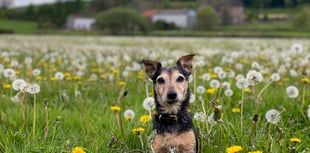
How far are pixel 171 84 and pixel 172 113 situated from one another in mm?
283

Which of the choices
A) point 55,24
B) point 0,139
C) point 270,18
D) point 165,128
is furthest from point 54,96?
point 270,18

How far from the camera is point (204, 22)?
263ft

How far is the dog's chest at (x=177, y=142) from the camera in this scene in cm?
320

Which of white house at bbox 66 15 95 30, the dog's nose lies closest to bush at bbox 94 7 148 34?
white house at bbox 66 15 95 30

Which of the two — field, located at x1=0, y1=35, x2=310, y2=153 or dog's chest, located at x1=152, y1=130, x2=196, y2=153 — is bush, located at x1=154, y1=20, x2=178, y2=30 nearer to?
field, located at x1=0, y1=35, x2=310, y2=153

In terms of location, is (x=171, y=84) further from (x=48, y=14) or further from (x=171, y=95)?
(x=48, y=14)

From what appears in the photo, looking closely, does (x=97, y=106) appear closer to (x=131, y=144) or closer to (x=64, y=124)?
(x=64, y=124)

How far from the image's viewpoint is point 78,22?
10281 cm

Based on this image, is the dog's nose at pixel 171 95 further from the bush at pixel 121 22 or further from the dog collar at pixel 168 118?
the bush at pixel 121 22

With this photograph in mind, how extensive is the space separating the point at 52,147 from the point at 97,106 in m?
2.20

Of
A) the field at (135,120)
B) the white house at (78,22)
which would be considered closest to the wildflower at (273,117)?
the field at (135,120)

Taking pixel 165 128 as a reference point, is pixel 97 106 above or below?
below

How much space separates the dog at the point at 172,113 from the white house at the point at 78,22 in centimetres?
9891

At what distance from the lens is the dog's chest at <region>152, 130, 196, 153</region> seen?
3.20 meters
